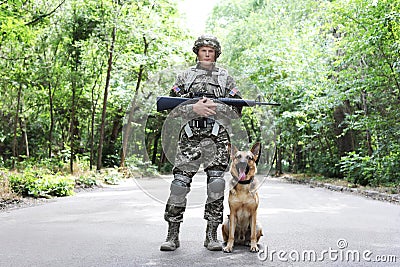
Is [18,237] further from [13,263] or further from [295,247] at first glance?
[295,247]

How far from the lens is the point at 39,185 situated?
34.7 feet

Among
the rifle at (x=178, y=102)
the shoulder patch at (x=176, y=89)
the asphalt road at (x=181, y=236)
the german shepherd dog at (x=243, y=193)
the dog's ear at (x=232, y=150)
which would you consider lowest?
the asphalt road at (x=181, y=236)

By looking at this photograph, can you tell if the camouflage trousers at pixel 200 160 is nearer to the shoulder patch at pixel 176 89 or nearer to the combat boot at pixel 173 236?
the combat boot at pixel 173 236

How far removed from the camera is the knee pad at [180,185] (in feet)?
16.3

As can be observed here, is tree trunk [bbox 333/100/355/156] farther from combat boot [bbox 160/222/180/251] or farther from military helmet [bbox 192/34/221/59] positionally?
combat boot [bbox 160/222/180/251]

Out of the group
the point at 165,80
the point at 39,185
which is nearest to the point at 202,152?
the point at 165,80

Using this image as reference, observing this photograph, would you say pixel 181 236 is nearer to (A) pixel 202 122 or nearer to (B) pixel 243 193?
(B) pixel 243 193

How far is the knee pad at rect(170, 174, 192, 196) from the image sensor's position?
4957 millimetres

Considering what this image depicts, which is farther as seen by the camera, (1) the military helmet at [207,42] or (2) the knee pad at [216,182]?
(1) the military helmet at [207,42]

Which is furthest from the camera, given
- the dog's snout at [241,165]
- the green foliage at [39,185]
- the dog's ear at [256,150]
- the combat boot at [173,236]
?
the green foliage at [39,185]

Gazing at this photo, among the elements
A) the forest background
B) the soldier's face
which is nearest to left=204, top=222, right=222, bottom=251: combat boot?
the forest background

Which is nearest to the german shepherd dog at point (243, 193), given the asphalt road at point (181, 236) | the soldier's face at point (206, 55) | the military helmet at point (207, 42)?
the asphalt road at point (181, 236)

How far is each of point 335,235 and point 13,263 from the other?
3907mm

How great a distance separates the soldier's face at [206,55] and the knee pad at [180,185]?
1.33m
